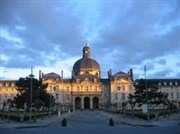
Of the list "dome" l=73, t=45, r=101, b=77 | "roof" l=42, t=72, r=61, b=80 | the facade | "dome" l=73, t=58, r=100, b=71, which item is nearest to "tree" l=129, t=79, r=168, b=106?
the facade

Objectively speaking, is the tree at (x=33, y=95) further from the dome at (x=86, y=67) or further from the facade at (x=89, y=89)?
the dome at (x=86, y=67)

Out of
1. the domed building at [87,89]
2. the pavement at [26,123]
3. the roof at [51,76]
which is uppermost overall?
the roof at [51,76]

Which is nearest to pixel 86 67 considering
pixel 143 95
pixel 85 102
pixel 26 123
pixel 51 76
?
pixel 85 102

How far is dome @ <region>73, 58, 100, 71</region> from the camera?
472ft

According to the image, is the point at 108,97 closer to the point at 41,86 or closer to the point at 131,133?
the point at 41,86

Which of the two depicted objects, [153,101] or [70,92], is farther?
[70,92]

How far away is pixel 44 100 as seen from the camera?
2840 inches

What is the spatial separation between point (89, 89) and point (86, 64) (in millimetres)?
11249

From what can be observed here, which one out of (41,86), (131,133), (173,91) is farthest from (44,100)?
(173,91)

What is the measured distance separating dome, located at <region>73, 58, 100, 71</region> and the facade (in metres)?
1.61

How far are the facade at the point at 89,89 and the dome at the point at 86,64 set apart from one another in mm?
1614

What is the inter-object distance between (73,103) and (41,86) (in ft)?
211

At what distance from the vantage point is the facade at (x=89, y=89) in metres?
137

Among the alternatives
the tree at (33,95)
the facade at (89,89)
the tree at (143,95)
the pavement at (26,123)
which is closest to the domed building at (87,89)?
the facade at (89,89)
